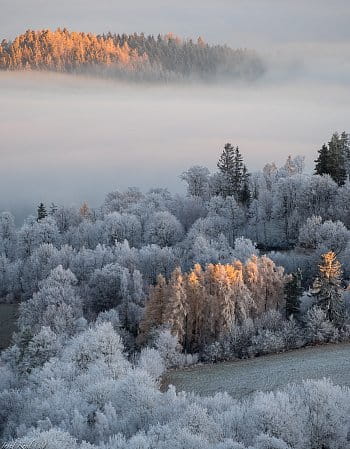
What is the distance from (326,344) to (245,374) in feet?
37.5

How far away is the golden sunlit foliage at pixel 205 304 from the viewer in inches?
2822

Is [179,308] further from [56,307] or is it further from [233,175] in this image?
[233,175]

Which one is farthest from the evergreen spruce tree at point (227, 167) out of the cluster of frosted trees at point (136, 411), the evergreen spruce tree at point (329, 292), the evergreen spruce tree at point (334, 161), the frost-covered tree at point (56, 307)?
the cluster of frosted trees at point (136, 411)

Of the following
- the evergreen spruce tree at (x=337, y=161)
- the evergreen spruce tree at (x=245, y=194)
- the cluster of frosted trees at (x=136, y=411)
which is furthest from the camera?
the evergreen spruce tree at (x=245, y=194)

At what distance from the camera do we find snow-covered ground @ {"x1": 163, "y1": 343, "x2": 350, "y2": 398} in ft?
197

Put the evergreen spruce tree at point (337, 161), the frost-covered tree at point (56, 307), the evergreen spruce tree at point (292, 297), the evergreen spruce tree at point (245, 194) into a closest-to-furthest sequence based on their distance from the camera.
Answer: the evergreen spruce tree at point (292, 297) < the frost-covered tree at point (56, 307) < the evergreen spruce tree at point (337, 161) < the evergreen spruce tree at point (245, 194)

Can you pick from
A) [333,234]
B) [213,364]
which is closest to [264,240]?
[333,234]

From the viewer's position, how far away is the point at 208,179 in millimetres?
130000

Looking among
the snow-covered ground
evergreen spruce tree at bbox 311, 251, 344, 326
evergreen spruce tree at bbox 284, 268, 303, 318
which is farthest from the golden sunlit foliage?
evergreen spruce tree at bbox 311, 251, 344, 326

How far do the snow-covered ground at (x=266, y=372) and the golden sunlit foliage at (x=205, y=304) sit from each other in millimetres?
5835

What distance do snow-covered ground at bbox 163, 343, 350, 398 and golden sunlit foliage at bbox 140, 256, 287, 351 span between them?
583 cm

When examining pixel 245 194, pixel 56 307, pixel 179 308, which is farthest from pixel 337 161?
pixel 56 307

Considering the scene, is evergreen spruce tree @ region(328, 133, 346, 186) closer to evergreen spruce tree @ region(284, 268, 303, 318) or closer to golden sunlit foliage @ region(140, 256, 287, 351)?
evergreen spruce tree @ region(284, 268, 303, 318)

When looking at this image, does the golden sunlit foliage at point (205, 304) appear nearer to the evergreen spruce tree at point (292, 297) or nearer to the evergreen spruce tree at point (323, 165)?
the evergreen spruce tree at point (292, 297)
